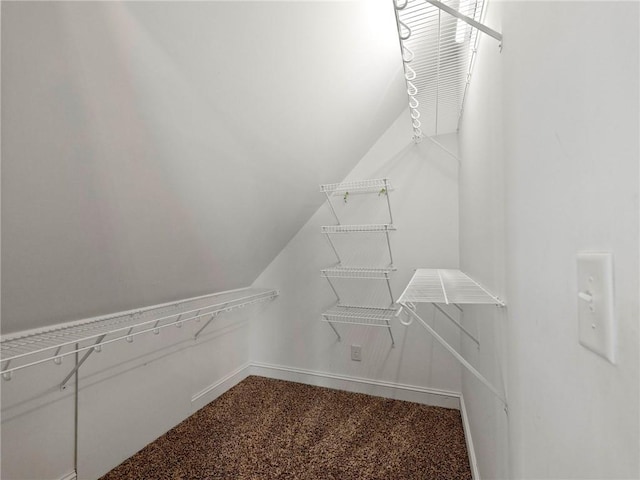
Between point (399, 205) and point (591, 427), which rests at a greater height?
point (399, 205)

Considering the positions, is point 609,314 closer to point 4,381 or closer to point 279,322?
point 4,381

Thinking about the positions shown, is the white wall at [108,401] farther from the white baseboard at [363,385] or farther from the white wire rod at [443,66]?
the white wire rod at [443,66]

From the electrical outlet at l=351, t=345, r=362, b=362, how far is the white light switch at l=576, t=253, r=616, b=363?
2.23m

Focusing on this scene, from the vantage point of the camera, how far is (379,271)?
7.44 ft

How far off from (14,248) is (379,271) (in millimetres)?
1946

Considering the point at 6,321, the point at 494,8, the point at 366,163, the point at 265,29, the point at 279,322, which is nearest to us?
the point at 494,8

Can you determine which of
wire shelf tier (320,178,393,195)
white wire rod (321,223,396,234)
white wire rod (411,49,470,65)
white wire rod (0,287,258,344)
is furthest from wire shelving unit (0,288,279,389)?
white wire rod (411,49,470,65)

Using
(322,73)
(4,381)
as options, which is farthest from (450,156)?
(4,381)

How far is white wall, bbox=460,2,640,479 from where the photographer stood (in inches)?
13.0

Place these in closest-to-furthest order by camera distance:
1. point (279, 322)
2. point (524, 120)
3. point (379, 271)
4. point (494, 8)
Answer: point (524, 120)
point (494, 8)
point (379, 271)
point (279, 322)

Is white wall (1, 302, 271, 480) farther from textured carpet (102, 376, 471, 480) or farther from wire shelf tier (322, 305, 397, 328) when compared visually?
wire shelf tier (322, 305, 397, 328)

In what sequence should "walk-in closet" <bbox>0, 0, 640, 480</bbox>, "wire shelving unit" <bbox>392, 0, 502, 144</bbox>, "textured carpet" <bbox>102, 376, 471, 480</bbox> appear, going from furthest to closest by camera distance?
1. "textured carpet" <bbox>102, 376, 471, 480</bbox>
2. "wire shelving unit" <bbox>392, 0, 502, 144</bbox>
3. "walk-in closet" <bbox>0, 0, 640, 480</bbox>

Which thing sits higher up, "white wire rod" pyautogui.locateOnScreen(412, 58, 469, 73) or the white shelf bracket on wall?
"white wire rod" pyautogui.locateOnScreen(412, 58, 469, 73)

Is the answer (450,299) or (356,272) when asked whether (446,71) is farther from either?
(356,272)
